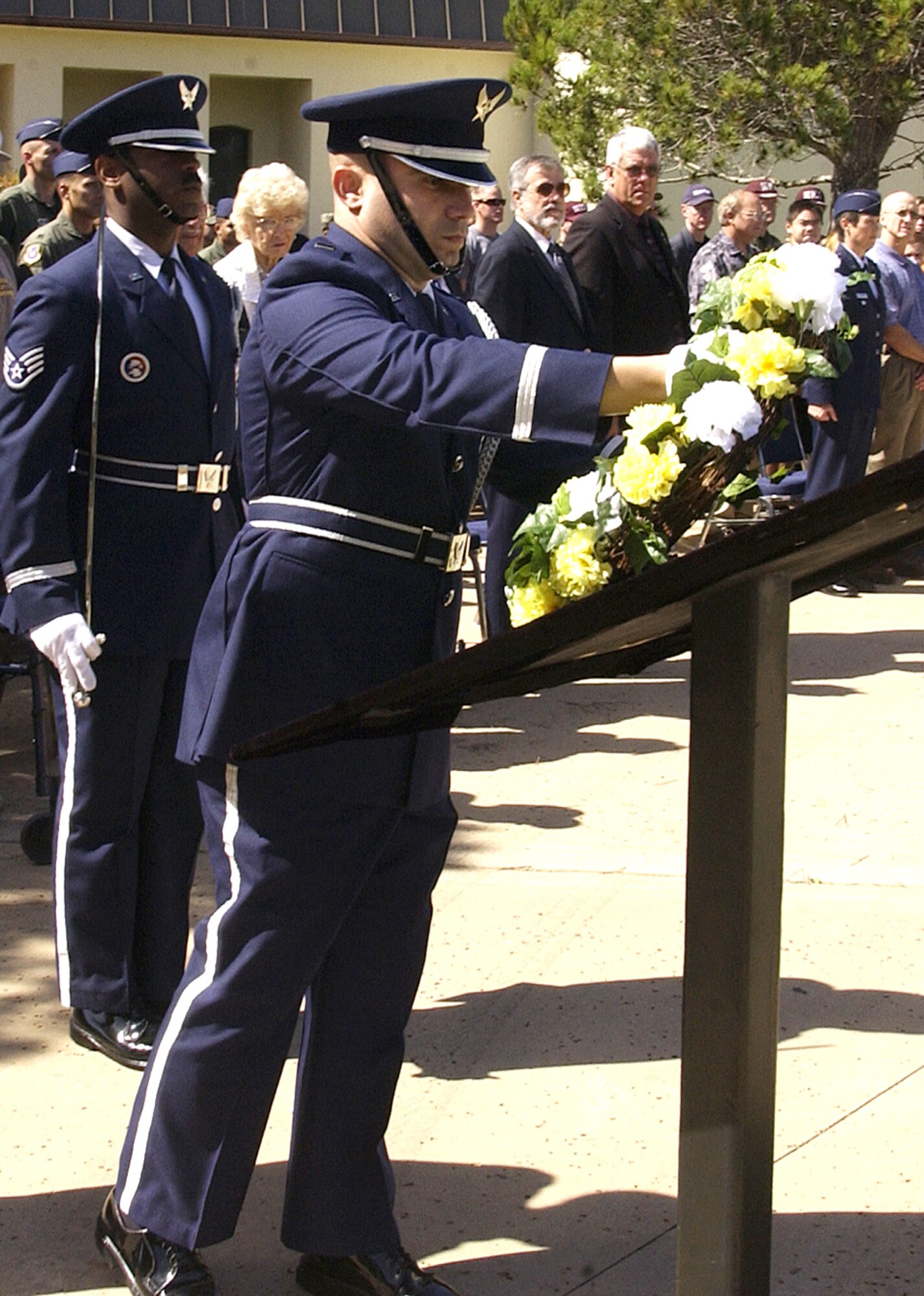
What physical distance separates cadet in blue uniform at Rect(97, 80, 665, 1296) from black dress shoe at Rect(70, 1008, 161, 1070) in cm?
89

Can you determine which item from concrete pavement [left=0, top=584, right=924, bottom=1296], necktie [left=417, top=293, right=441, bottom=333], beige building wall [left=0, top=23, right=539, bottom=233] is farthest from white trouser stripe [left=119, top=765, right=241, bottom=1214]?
beige building wall [left=0, top=23, right=539, bottom=233]

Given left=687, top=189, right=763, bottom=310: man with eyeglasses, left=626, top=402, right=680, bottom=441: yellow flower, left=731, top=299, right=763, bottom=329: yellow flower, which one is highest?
left=687, top=189, right=763, bottom=310: man with eyeglasses

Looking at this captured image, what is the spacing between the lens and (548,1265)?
3.11m

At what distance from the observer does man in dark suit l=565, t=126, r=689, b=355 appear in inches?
309

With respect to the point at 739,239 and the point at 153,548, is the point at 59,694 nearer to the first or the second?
the point at 153,548

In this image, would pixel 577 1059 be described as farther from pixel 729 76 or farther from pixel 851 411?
pixel 729 76

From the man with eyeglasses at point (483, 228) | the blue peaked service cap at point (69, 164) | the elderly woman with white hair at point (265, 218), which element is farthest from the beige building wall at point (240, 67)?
the blue peaked service cap at point (69, 164)

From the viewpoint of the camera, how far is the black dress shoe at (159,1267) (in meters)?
2.89

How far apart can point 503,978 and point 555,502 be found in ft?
7.16

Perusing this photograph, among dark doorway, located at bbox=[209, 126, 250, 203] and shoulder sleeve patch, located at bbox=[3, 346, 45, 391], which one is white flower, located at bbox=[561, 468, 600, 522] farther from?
dark doorway, located at bbox=[209, 126, 250, 203]

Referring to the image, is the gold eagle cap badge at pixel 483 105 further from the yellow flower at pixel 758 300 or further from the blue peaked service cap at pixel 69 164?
the blue peaked service cap at pixel 69 164

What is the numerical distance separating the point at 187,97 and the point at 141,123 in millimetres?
127

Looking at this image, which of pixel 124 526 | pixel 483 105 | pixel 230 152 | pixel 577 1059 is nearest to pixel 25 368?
pixel 124 526

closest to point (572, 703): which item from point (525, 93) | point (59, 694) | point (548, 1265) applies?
point (59, 694)
